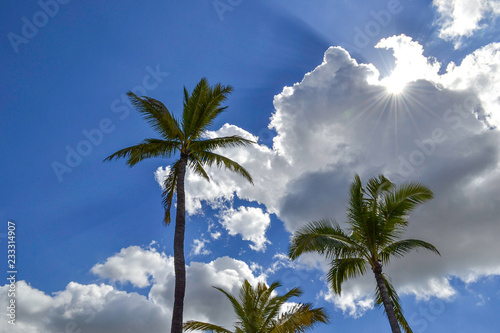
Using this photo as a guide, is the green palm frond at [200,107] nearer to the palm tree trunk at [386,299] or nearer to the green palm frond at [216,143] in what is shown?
the green palm frond at [216,143]

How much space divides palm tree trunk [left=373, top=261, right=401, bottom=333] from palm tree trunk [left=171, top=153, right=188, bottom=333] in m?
7.99

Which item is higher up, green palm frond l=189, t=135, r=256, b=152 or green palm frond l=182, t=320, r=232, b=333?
green palm frond l=189, t=135, r=256, b=152

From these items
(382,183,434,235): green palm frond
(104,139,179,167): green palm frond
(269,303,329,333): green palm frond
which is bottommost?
(269,303,329,333): green palm frond

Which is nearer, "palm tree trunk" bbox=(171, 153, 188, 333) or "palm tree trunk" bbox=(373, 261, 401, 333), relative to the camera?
"palm tree trunk" bbox=(171, 153, 188, 333)

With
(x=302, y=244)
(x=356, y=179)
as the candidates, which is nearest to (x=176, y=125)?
(x=302, y=244)

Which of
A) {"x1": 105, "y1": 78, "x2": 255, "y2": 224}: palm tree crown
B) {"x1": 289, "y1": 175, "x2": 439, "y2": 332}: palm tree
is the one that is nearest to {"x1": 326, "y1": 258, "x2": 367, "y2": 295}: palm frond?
{"x1": 289, "y1": 175, "x2": 439, "y2": 332}: palm tree

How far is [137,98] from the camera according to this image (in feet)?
48.3

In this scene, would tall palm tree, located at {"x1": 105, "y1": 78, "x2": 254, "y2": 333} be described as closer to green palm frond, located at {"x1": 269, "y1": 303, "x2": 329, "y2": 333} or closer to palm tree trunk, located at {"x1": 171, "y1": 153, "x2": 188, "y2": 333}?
palm tree trunk, located at {"x1": 171, "y1": 153, "x2": 188, "y2": 333}

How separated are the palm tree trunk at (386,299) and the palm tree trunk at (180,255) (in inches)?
315

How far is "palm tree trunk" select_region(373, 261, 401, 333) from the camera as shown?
12.9m

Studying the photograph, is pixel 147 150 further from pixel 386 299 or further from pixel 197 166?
pixel 386 299

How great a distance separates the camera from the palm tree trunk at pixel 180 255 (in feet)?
36.8

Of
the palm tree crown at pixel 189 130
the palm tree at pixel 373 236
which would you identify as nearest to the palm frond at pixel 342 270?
the palm tree at pixel 373 236

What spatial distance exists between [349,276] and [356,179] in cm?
449
